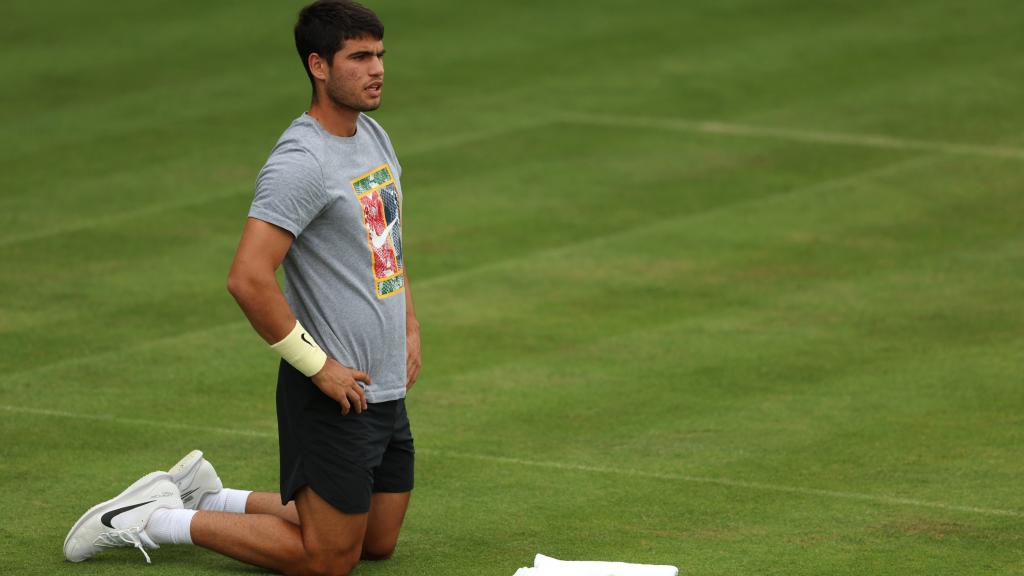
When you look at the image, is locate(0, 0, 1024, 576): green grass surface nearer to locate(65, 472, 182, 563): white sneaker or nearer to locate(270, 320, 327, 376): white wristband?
locate(65, 472, 182, 563): white sneaker

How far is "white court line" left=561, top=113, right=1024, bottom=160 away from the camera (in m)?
15.6

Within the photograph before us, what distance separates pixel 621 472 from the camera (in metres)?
8.32

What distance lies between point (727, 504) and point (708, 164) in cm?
760

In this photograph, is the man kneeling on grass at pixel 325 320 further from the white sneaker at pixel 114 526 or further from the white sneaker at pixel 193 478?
the white sneaker at pixel 193 478

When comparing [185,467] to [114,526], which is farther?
[185,467]

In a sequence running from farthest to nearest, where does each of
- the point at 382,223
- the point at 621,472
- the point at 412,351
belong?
1. the point at 621,472
2. the point at 412,351
3. the point at 382,223

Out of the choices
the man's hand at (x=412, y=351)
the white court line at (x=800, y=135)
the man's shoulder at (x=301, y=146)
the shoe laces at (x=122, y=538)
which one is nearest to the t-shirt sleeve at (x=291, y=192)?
the man's shoulder at (x=301, y=146)

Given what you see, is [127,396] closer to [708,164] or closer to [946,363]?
[946,363]

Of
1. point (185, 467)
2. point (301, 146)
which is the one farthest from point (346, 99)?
point (185, 467)

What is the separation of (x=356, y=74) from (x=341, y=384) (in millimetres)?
1105

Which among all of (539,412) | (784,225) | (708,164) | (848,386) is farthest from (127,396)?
(708,164)

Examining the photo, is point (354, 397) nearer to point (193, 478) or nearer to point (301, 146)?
point (301, 146)

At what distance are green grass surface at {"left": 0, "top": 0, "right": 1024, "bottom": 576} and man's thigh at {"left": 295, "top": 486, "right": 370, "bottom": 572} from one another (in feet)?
1.16

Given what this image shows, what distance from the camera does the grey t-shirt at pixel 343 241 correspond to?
6.42 m
